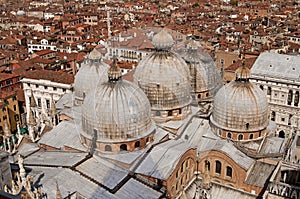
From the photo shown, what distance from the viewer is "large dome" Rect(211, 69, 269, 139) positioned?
24922mm

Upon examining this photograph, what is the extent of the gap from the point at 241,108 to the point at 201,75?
5.85 metres

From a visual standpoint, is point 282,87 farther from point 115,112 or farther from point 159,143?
point 115,112

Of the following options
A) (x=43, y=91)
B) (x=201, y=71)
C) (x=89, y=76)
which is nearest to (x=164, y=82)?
(x=201, y=71)

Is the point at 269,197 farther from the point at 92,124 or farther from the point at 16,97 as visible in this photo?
the point at 16,97

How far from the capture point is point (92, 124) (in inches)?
877

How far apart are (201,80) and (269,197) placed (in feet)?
36.1

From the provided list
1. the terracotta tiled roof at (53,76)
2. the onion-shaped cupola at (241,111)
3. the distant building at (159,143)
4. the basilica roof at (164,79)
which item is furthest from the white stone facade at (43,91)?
the onion-shaped cupola at (241,111)

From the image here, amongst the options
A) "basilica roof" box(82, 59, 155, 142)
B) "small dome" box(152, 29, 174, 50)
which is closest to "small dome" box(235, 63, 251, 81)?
"small dome" box(152, 29, 174, 50)

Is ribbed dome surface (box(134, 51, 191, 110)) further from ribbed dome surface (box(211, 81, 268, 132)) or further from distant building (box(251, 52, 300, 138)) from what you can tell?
distant building (box(251, 52, 300, 138))

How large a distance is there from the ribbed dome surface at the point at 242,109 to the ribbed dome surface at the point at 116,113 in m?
5.55

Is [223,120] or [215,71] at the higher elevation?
[215,71]

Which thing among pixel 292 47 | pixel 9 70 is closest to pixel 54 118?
pixel 9 70

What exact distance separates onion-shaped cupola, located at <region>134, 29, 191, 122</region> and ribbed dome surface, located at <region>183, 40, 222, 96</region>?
128 inches

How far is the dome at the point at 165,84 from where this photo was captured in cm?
2572
